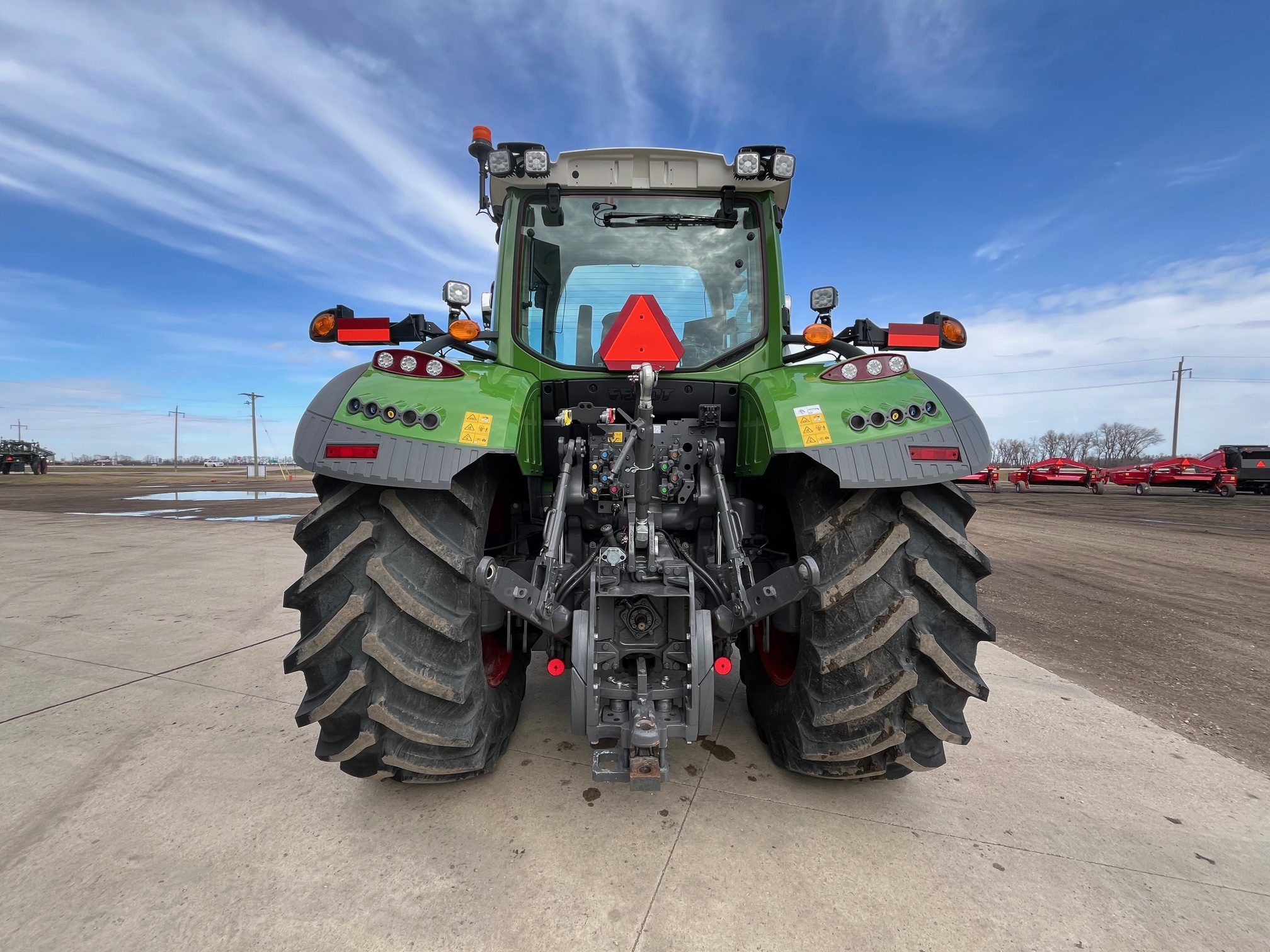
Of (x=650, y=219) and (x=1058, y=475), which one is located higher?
(x=650, y=219)

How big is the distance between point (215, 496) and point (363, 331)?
20323 millimetres

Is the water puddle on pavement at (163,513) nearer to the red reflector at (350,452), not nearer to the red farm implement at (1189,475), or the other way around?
the red reflector at (350,452)

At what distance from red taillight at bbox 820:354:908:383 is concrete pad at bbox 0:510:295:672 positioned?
4.19 m

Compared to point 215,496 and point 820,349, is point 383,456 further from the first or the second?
point 215,496

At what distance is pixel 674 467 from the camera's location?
2.25 m

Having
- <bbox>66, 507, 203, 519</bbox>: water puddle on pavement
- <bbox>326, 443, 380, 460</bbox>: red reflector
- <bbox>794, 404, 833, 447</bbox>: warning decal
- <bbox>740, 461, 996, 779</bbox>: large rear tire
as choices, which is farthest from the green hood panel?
<bbox>66, 507, 203, 519</bbox>: water puddle on pavement

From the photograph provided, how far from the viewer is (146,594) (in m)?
5.21

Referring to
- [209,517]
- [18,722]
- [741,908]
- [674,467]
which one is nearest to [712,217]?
[674,467]

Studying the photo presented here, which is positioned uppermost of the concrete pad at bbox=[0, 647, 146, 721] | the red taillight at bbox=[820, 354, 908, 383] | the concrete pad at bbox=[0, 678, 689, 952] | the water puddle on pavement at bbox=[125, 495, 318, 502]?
the red taillight at bbox=[820, 354, 908, 383]

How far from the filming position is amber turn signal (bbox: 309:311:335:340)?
2.27 metres

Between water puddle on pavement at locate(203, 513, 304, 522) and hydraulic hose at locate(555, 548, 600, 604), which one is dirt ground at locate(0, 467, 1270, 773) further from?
hydraulic hose at locate(555, 548, 600, 604)

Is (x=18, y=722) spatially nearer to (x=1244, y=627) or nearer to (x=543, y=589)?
(x=543, y=589)

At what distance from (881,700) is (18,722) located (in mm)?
3900

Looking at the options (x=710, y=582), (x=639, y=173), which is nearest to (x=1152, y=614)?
(x=710, y=582)
